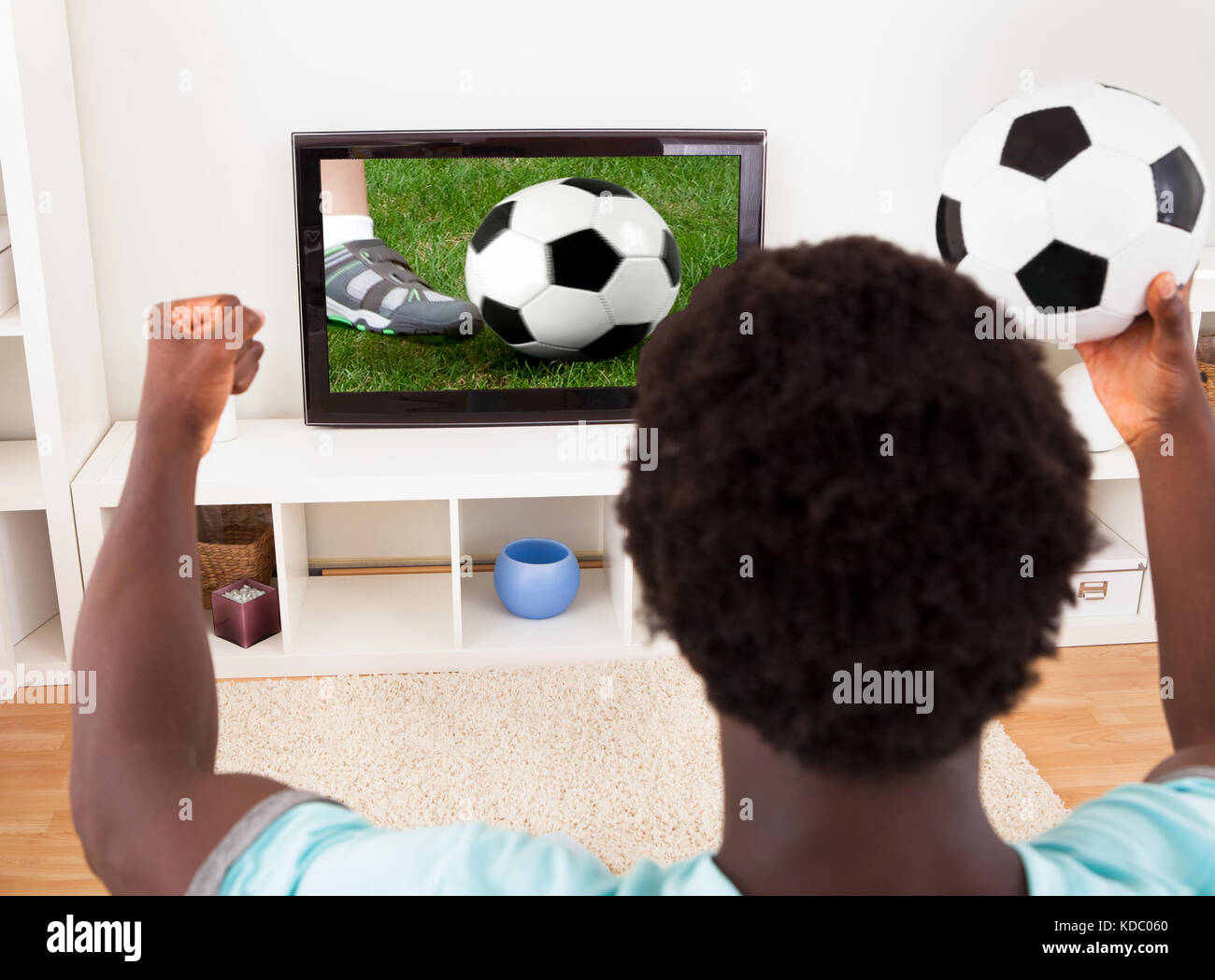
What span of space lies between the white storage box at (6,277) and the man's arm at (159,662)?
154 cm

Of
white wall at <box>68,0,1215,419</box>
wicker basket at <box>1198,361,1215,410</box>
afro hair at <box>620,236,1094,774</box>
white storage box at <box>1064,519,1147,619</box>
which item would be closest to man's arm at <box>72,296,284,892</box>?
afro hair at <box>620,236,1094,774</box>

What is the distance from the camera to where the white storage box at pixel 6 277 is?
6.89 feet

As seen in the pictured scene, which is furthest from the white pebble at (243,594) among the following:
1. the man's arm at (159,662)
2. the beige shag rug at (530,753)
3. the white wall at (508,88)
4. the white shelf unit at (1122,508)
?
the white shelf unit at (1122,508)

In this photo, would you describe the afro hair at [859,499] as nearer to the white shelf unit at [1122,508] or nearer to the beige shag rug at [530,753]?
the beige shag rug at [530,753]

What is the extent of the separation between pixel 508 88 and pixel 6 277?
3.61 feet

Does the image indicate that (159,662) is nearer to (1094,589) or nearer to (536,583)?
(536,583)

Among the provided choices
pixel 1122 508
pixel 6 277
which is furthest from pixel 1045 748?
pixel 6 277

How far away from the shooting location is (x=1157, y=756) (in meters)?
2.14

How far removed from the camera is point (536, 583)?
7.91 feet

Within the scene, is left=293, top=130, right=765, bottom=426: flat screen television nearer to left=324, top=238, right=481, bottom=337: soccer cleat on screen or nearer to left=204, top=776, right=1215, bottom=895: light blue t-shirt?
left=324, top=238, right=481, bottom=337: soccer cleat on screen

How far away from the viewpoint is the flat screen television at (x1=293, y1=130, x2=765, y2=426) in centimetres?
229

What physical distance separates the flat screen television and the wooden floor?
875 millimetres
